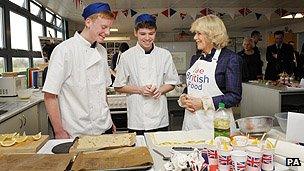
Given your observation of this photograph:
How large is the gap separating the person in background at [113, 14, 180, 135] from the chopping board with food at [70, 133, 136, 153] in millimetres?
702

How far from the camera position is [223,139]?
1324mm

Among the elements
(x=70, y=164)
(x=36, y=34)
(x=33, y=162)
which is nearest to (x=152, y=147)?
(x=70, y=164)

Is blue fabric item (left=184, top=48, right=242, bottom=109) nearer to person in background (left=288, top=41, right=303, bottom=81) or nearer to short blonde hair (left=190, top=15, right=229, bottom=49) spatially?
short blonde hair (left=190, top=15, right=229, bottom=49)

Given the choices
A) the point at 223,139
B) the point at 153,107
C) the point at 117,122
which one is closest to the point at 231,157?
the point at 223,139

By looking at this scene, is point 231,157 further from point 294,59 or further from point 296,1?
point 296,1

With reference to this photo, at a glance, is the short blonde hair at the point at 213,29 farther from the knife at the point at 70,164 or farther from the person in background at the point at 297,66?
the person in background at the point at 297,66

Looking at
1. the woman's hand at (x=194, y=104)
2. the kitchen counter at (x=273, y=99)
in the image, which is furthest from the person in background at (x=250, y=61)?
the woman's hand at (x=194, y=104)

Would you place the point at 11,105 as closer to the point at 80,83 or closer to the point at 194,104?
the point at 80,83

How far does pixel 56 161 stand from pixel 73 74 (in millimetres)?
748

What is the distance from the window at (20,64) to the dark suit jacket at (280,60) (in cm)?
439

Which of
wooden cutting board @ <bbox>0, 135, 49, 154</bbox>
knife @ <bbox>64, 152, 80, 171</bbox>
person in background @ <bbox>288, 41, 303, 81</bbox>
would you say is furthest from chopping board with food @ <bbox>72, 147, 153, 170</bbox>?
person in background @ <bbox>288, 41, 303, 81</bbox>

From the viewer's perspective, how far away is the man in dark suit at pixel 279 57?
5.63 metres

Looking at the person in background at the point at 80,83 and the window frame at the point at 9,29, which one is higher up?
the window frame at the point at 9,29

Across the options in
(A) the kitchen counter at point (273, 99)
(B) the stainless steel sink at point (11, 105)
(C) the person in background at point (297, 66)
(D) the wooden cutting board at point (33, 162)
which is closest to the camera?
(D) the wooden cutting board at point (33, 162)
